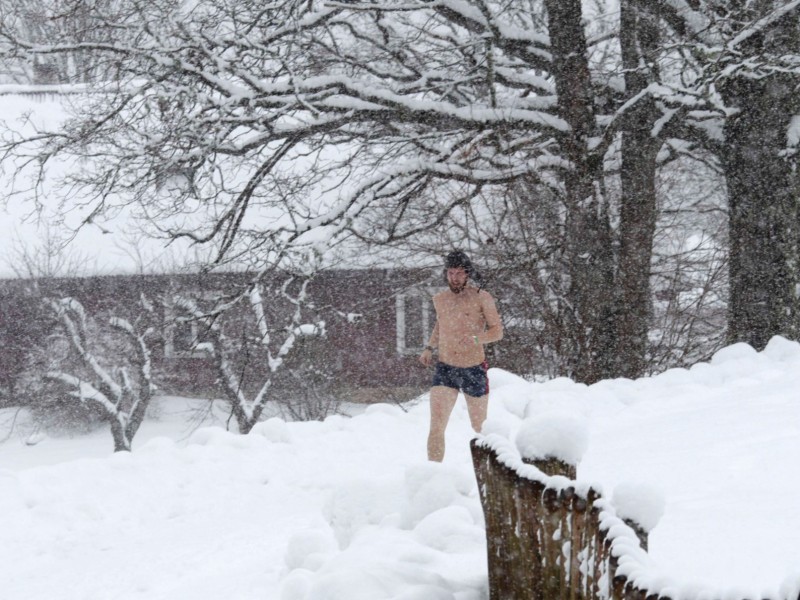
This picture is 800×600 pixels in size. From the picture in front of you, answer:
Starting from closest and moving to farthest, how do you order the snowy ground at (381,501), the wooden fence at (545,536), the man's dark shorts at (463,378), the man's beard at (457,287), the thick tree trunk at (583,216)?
the wooden fence at (545,536) → the snowy ground at (381,501) → the man's beard at (457,287) → the man's dark shorts at (463,378) → the thick tree trunk at (583,216)

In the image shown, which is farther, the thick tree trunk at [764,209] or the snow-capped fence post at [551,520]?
the thick tree trunk at [764,209]

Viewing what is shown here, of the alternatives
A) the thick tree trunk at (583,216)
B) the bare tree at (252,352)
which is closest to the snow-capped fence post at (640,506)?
the thick tree trunk at (583,216)

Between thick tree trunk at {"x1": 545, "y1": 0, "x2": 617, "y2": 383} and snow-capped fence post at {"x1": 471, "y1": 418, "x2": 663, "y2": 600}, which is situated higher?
thick tree trunk at {"x1": 545, "y1": 0, "x2": 617, "y2": 383}

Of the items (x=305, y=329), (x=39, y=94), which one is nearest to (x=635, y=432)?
(x=305, y=329)

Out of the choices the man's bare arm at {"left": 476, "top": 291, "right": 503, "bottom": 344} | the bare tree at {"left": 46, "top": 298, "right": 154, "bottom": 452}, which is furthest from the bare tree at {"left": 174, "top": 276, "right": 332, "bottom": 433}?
the man's bare arm at {"left": 476, "top": 291, "right": 503, "bottom": 344}

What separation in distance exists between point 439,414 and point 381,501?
2353 millimetres

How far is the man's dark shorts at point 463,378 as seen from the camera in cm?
709

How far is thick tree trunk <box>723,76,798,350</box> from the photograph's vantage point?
1118cm

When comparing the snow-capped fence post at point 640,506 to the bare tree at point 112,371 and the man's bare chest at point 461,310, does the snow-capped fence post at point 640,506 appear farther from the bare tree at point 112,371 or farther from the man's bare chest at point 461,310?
the bare tree at point 112,371

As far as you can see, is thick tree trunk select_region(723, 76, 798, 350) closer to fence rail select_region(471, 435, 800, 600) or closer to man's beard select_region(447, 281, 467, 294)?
man's beard select_region(447, 281, 467, 294)

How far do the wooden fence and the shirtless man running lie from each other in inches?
158

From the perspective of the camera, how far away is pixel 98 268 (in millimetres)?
26688

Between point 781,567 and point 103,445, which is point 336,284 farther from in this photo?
point 781,567

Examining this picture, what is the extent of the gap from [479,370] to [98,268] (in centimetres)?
2160
